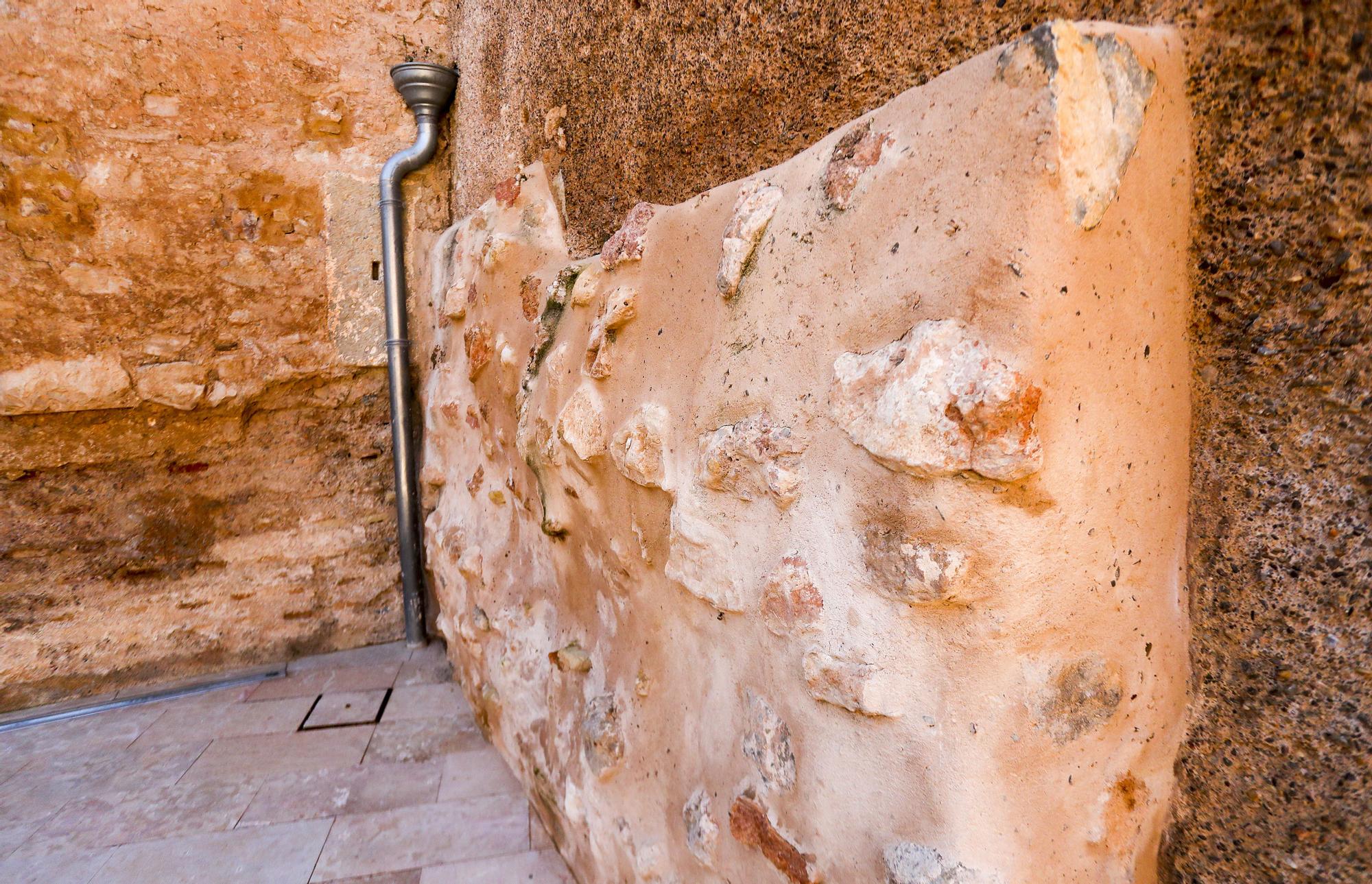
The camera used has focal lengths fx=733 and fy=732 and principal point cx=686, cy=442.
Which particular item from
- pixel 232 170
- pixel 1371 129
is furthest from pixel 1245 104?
pixel 232 170

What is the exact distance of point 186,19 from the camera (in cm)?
281

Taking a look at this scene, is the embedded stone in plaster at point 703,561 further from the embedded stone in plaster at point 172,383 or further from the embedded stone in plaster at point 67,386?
the embedded stone in plaster at point 67,386

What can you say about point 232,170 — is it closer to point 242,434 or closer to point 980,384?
point 242,434

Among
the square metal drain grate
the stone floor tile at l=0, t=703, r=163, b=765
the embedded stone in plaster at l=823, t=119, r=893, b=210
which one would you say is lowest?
the stone floor tile at l=0, t=703, r=163, b=765

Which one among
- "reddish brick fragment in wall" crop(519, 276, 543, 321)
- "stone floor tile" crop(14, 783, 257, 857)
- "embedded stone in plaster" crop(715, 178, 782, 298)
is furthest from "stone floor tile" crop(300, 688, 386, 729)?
"embedded stone in plaster" crop(715, 178, 782, 298)

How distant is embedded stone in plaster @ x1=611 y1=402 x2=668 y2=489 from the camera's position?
123 centimetres

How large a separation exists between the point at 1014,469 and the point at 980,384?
0.30ft

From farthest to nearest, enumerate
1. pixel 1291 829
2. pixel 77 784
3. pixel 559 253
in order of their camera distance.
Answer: pixel 77 784, pixel 559 253, pixel 1291 829

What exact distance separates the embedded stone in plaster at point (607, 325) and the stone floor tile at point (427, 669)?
80.6 inches

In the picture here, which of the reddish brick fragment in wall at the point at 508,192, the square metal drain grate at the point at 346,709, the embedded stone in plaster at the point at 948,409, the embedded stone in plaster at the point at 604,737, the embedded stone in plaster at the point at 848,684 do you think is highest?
the reddish brick fragment in wall at the point at 508,192

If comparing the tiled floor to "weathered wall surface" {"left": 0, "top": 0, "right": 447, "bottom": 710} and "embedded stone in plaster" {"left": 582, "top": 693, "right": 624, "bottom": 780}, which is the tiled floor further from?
"embedded stone in plaster" {"left": 582, "top": 693, "right": 624, "bottom": 780}

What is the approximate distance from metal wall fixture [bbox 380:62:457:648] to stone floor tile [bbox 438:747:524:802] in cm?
103

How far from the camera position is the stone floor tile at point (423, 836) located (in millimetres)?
1961

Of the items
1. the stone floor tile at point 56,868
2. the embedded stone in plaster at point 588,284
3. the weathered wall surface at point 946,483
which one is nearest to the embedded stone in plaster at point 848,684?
the weathered wall surface at point 946,483
